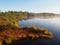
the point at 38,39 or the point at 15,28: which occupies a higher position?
the point at 15,28

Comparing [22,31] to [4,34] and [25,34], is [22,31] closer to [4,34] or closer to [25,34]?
[25,34]

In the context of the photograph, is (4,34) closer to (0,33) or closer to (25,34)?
(0,33)

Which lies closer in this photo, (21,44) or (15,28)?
(21,44)

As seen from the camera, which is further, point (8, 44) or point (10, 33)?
point (10, 33)

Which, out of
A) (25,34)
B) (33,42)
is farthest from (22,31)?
(33,42)

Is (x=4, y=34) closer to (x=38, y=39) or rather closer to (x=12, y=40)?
(x=12, y=40)

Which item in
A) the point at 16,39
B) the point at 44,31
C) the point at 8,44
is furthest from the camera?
the point at 44,31

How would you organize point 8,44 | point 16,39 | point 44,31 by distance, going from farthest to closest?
point 44,31, point 16,39, point 8,44

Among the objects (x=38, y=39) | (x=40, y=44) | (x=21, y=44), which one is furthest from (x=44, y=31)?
(x=21, y=44)

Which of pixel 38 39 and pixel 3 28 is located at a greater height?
pixel 3 28

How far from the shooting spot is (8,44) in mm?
51938

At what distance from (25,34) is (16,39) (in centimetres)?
393

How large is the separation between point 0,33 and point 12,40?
4.40m

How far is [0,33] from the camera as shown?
54.6 metres
